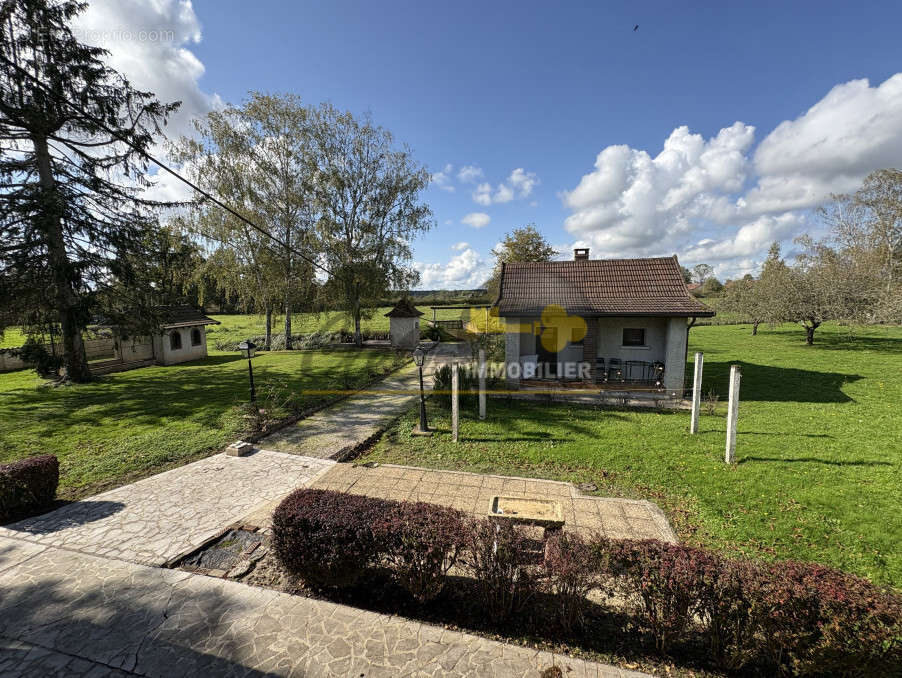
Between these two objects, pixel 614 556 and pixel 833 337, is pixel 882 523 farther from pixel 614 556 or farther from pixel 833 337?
pixel 833 337

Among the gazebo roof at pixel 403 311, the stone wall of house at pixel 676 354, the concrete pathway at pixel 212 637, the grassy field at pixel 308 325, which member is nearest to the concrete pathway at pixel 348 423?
the concrete pathway at pixel 212 637

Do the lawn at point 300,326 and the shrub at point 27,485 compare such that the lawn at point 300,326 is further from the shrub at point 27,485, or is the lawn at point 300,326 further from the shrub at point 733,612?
the shrub at point 733,612

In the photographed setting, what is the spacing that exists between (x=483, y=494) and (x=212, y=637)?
12.9 ft

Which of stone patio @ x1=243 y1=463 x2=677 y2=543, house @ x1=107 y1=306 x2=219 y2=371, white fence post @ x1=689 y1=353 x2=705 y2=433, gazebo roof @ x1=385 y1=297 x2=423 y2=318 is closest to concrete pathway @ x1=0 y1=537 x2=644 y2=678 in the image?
stone patio @ x1=243 y1=463 x2=677 y2=543

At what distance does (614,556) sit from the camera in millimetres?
3326

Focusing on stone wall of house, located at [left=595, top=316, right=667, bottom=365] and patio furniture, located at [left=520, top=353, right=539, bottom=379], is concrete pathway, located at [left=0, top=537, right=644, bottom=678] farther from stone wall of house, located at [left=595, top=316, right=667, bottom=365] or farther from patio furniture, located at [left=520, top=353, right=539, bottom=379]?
stone wall of house, located at [left=595, top=316, right=667, bottom=365]

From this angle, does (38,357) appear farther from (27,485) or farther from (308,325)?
(308,325)

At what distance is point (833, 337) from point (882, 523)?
33569mm

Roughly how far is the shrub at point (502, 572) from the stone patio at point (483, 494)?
1.72m

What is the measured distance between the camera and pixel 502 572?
3.61m

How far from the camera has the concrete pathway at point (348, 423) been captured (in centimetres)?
842

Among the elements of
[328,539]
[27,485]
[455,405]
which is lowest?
[27,485]

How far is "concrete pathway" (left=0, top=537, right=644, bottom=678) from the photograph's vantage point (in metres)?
3.10

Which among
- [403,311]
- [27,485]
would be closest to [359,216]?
[403,311]
